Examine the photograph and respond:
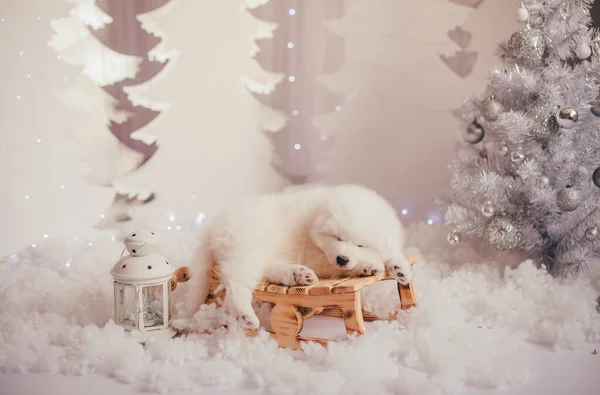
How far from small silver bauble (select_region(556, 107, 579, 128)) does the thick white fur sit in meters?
0.66

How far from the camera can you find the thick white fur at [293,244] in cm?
152

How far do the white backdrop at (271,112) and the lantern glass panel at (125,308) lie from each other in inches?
45.9

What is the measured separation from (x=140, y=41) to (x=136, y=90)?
0.70ft

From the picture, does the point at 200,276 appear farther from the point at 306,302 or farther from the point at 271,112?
the point at 271,112

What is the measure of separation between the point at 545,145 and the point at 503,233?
1.06 feet

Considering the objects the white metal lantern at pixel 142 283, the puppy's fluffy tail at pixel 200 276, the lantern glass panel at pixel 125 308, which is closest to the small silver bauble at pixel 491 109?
the puppy's fluffy tail at pixel 200 276

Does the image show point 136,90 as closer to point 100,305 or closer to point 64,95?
point 64,95

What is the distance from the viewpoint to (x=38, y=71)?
2.54 m

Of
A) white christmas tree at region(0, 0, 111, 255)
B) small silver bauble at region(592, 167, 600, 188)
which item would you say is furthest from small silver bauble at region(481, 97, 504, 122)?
white christmas tree at region(0, 0, 111, 255)

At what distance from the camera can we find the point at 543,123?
194cm

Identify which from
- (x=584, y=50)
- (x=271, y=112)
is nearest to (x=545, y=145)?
(x=584, y=50)

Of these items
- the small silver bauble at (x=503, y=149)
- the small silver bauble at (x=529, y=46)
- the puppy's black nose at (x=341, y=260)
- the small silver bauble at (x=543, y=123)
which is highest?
the small silver bauble at (x=529, y=46)

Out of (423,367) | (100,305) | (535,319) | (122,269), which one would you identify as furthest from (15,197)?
(535,319)

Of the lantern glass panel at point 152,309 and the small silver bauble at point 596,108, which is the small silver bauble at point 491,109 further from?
the lantern glass panel at point 152,309
